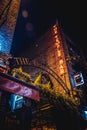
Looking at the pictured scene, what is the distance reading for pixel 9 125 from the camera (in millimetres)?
9656

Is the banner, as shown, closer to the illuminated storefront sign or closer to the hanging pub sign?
the hanging pub sign

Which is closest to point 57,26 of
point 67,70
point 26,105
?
point 67,70

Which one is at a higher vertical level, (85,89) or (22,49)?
(22,49)

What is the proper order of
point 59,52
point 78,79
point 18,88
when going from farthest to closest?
point 59,52
point 78,79
point 18,88

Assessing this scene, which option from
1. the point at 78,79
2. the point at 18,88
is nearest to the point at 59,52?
the point at 78,79

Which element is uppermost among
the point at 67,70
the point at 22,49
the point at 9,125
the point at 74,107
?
the point at 22,49

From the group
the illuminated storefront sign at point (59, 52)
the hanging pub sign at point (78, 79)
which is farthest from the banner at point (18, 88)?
the illuminated storefront sign at point (59, 52)

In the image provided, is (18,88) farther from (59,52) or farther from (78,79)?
(59,52)

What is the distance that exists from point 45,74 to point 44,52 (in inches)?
136

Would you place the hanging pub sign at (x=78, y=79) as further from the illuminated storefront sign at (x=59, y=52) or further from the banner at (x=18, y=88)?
the banner at (x=18, y=88)

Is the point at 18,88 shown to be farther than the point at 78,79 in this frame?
No

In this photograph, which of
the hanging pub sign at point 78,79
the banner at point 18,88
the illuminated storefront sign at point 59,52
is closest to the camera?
the banner at point 18,88

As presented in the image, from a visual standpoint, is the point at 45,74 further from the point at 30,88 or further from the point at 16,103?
the point at 30,88

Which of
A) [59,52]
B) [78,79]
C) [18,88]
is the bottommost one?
[18,88]
